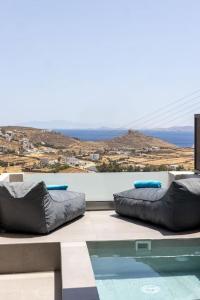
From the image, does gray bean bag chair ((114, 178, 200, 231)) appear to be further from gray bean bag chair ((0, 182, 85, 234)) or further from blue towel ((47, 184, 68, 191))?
blue towel ((47, 184, 68, 191))

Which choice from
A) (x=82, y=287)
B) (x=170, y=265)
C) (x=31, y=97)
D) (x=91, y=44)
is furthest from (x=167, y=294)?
(x=31, y=97)

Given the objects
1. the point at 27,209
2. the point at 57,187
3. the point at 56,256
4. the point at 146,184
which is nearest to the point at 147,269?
the point at 56,256

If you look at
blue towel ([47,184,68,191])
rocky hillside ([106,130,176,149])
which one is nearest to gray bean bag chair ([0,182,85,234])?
blue towel ([47,184,68,191])

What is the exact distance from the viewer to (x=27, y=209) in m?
4.79

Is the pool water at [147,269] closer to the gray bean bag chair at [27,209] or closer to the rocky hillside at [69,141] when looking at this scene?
the gray bean bag chair at [27,209]

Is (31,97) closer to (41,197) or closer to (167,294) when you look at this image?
(41,197)

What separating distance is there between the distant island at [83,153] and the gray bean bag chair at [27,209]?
177cm

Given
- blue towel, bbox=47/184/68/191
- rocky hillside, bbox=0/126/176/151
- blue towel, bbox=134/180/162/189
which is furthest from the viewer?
rocky hillside, bbox=0/126/176/151

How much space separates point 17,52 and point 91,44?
223cm

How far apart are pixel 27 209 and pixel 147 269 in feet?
4.67

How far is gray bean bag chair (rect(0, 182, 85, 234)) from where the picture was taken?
15.6 ft

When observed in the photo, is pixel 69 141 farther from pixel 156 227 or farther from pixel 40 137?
pixel 156 227

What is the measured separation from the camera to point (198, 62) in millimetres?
13953

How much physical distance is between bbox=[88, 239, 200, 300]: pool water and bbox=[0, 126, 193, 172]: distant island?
234cm
